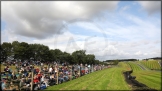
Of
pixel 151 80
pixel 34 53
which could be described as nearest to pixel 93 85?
pixel 151 80

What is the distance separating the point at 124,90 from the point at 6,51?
379ft

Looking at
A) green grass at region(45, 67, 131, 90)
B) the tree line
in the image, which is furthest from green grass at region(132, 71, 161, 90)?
the tree line

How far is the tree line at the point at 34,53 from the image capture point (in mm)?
119250

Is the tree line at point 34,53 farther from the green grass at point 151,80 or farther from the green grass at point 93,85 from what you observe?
the green grass at point 93,85

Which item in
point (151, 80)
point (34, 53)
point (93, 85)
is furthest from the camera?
point (34, 53)

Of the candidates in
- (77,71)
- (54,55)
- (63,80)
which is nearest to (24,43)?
(54,55)

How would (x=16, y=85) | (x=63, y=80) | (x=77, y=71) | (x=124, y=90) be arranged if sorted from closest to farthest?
(x=16, y=85)
(x=124, y=90)
(x=63, y=80)
(x=77, y=71)

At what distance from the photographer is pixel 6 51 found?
121688 mm

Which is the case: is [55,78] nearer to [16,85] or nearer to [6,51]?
[16,85]

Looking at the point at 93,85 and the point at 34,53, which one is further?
the point at 34,53

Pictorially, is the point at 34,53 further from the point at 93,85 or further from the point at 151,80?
the point at 93,85

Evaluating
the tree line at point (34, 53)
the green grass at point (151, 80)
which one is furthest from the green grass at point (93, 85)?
the tree line at point (34, 53)

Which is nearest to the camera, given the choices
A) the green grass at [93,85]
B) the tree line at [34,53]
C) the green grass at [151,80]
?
the green grass at [93,85]

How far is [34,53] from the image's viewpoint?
14175 centimetres
